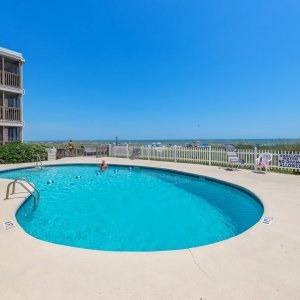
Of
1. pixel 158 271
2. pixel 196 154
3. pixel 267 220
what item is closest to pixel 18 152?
pixel 196 154

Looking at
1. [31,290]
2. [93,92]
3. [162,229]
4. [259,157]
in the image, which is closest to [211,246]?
[162,229]

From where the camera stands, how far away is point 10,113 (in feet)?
54.3

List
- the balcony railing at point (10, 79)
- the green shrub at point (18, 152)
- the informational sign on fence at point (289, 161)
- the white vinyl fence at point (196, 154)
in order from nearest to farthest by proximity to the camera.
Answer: the informational sign on fence at point (289, 161) < the white vinyl fence at point (196, 154) < the green shrub at point (18, 152) < the balcony railing at point (10, 79)

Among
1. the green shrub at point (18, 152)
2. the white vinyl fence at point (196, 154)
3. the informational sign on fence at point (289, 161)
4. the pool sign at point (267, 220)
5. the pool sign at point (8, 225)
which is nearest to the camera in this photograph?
the pool sign at point (8, 225)

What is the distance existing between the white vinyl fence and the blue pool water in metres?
3.22

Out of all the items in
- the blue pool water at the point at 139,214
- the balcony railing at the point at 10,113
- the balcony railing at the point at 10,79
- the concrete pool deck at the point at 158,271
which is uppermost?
the balcony railing at the point at 10,79

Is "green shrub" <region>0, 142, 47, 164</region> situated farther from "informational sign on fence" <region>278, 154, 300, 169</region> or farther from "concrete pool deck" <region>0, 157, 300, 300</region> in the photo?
"informational sign on fence" <region>278, 154, 300, 169</region>

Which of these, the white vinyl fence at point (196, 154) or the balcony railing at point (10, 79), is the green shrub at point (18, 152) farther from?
the white vinyl fence at point (196, 154)

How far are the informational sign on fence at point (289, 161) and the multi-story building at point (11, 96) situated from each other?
58.9 ft

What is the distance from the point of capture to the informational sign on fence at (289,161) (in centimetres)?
1001

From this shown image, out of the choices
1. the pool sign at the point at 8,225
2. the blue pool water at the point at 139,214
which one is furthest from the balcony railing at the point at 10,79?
the pool sign at the point at 8,225

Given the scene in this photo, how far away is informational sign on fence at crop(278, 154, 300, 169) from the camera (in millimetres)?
10010

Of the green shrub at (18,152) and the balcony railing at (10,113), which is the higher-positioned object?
the balcony railing at (10,113)

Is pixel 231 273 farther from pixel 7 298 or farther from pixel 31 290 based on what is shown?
pixel 7 298
